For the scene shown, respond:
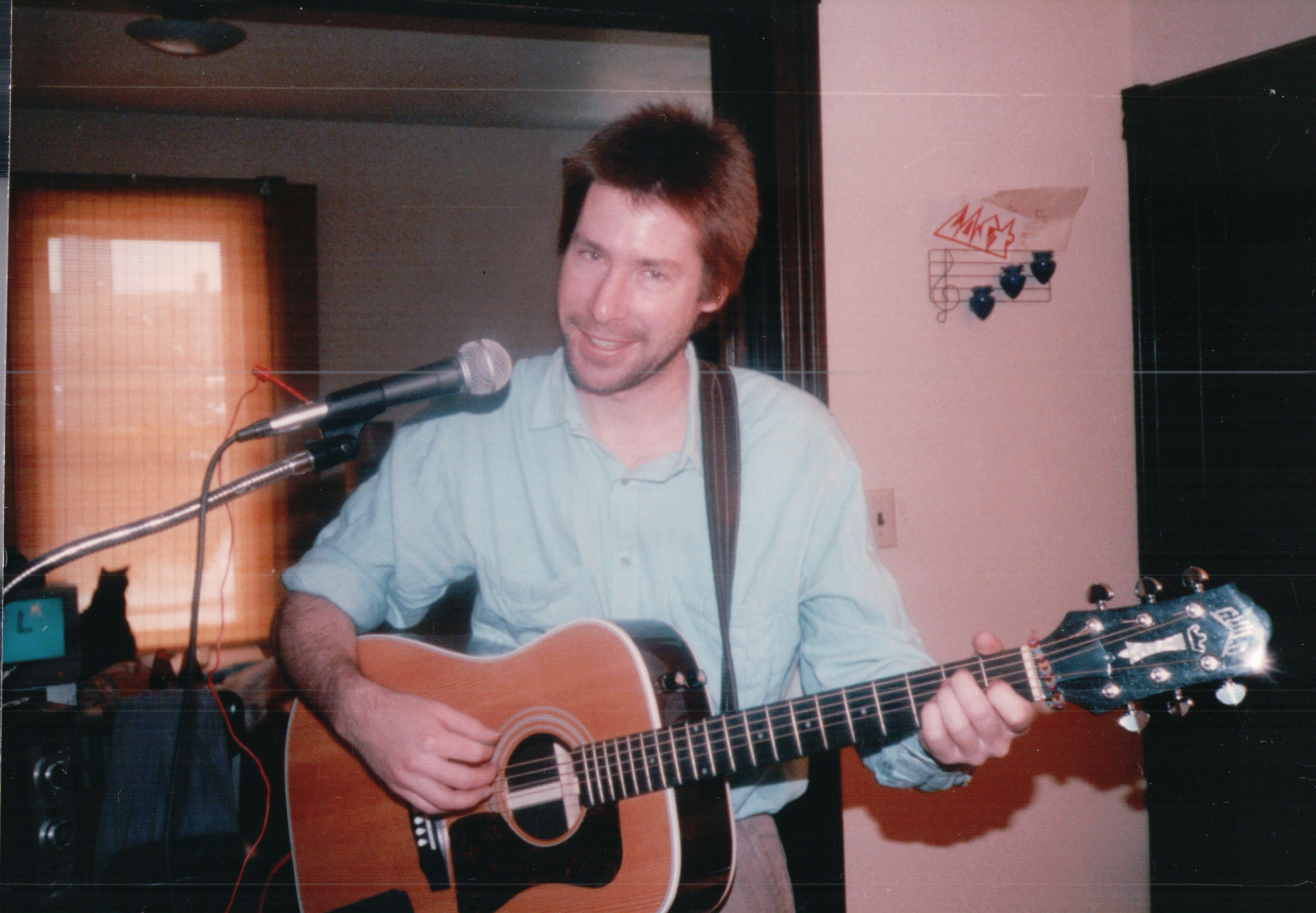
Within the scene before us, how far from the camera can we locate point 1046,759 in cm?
119

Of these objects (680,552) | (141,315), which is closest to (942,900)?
(680,552)

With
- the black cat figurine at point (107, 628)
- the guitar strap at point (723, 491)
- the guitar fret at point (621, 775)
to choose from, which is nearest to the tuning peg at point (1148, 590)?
the guitar strap at point (723, 491)

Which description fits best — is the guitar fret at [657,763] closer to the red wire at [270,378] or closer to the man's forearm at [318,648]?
the man's forearm at [318,648]

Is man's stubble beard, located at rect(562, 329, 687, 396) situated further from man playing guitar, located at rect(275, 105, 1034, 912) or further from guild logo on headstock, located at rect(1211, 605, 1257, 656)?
guild logo on headstock, located at rect(1211, 605, 1257, 656)

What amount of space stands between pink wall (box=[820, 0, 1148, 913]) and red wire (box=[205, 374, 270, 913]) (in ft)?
2.69

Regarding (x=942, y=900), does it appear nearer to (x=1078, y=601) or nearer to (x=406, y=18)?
(x=1078, y=601)

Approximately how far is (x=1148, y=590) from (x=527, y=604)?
691 mm

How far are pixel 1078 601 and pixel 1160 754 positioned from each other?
0.88ft

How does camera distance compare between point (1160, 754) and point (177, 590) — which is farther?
point (1160, 754)

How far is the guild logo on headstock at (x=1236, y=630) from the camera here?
0.67m

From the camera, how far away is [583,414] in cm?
104

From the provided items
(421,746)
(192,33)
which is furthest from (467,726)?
(192,33)

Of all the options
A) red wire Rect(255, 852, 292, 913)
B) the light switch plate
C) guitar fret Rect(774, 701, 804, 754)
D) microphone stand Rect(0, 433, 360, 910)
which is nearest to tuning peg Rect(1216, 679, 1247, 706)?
guitar fret Rect(774, 701, 804, 754)

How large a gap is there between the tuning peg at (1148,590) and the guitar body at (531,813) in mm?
449
